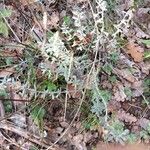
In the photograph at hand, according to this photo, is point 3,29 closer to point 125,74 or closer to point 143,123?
point 125,74

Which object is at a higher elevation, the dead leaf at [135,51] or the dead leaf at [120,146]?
the dead leaf at [135,51]

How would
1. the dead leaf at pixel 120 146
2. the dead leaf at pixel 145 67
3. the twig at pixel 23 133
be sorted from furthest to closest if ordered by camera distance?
the dead leaf at pixel 145 67 → the dead leaf at pixel 120 146 → the twig at pixel 23 133

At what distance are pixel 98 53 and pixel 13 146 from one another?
87cm

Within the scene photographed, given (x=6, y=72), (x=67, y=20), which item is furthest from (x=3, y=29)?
(x=67, y=20)

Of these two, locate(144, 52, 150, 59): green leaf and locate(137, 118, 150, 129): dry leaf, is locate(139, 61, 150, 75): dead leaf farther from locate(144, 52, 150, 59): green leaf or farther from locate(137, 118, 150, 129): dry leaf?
locate(137, 118, 150, 129): dry leaf

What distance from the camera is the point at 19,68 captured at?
310 centimetres

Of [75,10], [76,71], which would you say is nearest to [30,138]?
[76,71]

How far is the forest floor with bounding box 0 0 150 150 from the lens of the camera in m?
3.01

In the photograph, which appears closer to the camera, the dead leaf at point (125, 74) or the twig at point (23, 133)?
the twig at point (23, 133)

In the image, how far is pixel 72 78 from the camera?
3043mm

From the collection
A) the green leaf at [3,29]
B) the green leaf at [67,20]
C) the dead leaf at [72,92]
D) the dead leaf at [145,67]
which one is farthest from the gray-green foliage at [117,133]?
the green leaf at [3,29]

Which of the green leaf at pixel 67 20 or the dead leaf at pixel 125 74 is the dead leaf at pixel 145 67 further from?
the green leaf at pixel 67 20

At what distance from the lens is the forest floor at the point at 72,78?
9.87ft

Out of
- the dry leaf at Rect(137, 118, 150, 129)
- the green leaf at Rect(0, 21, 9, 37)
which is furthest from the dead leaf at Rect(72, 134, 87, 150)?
the green leaf at Rect(0, 21, 9, 37)
